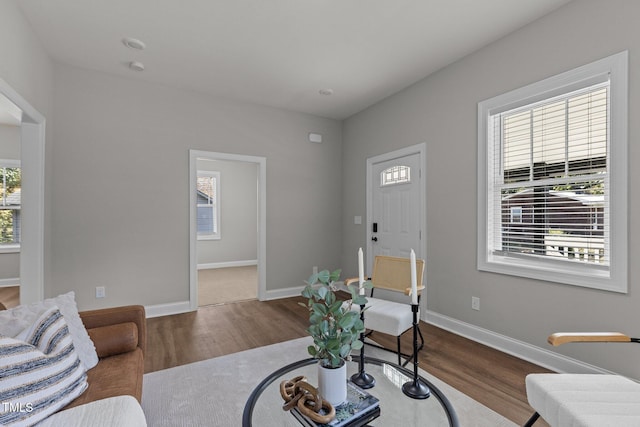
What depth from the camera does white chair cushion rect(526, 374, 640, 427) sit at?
118cm

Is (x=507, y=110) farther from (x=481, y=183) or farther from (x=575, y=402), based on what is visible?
(x=575, y=402)

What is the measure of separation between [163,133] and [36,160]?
4.19 ft

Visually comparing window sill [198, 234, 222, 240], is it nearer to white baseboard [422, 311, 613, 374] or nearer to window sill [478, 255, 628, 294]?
white baseboard [422, 311, 613, 374]

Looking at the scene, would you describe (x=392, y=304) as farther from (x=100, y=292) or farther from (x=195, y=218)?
(x=100, y=292)

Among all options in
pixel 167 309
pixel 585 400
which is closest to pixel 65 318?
pixel 167 309

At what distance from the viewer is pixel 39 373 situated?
1.19m

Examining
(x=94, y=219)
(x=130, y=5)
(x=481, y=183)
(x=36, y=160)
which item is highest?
(x=130, y=5)

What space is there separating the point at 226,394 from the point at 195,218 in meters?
2.47

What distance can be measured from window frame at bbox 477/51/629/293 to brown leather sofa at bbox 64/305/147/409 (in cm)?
290

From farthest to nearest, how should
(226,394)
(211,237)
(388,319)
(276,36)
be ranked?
(211,237) → (276,36) → (388,319) → (226,394)

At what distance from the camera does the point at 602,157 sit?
87.2 inches

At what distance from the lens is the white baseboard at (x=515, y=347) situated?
7.36 feet

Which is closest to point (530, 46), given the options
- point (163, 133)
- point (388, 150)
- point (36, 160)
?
point (388, 150)

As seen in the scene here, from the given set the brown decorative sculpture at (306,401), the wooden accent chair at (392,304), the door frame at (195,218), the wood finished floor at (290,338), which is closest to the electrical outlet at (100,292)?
the wood finished floor at (290,338)
